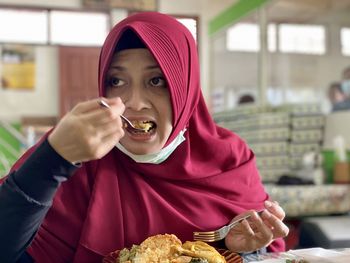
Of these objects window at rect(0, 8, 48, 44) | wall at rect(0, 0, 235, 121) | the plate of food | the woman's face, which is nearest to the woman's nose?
the woman's face

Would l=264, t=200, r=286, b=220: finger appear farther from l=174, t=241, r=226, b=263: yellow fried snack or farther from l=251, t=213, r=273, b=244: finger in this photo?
l=174, t=241, r=226, b=263: yellow fried snack

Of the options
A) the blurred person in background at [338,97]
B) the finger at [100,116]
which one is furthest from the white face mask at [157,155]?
the blurred person in background at [338,97]

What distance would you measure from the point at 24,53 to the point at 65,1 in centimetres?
76

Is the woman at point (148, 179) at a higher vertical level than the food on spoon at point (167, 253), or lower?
higher

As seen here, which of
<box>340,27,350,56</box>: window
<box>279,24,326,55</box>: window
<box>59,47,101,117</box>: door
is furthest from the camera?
<box>59,47,101,117</box>: door

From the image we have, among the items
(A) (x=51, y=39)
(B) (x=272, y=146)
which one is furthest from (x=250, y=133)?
(A) (x=51, y=39)

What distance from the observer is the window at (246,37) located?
143 inches

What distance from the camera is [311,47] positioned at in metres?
3.75

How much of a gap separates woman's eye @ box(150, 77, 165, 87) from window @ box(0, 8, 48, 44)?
15.2 ft

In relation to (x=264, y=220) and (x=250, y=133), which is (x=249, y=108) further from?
(x=264, y=220)

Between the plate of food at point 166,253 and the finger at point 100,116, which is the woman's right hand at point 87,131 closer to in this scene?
the finger at point 100,116

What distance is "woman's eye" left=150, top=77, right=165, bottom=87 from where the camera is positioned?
869 mm

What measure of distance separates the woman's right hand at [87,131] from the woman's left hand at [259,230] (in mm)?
366

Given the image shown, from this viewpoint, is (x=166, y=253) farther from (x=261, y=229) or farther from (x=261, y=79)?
(x=261, y=79)
